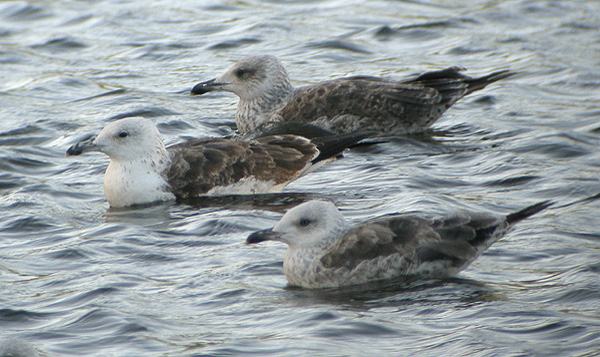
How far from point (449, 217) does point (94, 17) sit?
1199cm

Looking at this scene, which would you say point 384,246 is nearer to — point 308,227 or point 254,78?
point 308,227

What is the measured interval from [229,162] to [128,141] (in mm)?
1008

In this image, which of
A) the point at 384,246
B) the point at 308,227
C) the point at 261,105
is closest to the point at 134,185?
the point at 308,227

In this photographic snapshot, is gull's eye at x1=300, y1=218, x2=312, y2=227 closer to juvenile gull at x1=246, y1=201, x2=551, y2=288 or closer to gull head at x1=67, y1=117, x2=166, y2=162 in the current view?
juvenile gull at x1=246, y1=201, x2=551, y2=288

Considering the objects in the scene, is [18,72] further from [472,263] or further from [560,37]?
[472,263]

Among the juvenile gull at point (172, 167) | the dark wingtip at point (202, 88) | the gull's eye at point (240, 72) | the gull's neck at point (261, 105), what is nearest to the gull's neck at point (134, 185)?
the juvenile gull at point (172, 167)

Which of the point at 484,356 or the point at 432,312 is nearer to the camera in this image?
the point at 484,356

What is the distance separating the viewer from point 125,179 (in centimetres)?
996

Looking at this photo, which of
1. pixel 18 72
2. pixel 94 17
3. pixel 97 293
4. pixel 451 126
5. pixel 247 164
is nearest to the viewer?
pixel 97 293

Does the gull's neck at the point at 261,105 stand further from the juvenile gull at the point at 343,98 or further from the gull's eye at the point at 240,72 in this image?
the gull's eye at the point at 240,72

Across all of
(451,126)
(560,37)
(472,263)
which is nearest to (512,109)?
(451,126)

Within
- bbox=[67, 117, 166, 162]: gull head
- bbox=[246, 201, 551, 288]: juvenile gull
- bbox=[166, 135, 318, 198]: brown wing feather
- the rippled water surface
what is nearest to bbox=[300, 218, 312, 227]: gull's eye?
bbox=[246, 201, 551, 288]: juvenile gull

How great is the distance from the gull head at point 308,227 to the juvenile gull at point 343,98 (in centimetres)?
438

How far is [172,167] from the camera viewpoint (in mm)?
10133
